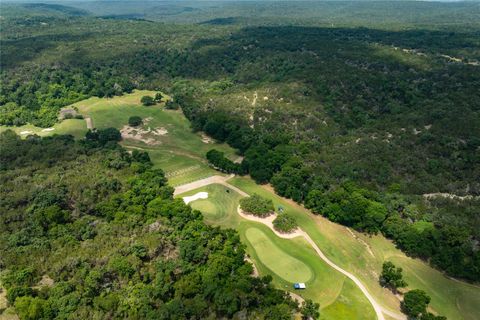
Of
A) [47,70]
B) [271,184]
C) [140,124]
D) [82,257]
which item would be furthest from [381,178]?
[47,70]

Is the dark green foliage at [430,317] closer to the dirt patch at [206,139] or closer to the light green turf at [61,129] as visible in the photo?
the dirt patch at [206,139]

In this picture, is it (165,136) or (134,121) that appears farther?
(134,121)

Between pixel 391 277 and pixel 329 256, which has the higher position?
pixel 391 277

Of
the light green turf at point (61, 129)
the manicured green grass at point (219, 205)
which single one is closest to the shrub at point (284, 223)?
the manicured green grass at point (219, 205)

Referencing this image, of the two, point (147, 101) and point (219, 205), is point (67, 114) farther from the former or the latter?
point (219, 205)

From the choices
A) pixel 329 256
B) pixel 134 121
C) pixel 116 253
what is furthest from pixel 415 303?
pixel 134 121
